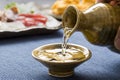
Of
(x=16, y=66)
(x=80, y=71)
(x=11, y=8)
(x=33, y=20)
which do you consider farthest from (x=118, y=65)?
(x=11, y=8)

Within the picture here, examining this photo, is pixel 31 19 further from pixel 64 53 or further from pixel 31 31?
pixel 64 53

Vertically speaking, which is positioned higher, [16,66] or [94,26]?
[94,26]

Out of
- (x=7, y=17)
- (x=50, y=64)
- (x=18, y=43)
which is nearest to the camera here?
(x=50, y=64)

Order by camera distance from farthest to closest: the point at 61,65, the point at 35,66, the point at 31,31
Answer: the point at 31,31 < the point at 35,66 < the point at 61,65

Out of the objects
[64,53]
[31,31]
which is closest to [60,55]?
[64,53]

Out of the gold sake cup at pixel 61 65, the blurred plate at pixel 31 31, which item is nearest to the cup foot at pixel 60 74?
the gold sake cup at pixel 61 65

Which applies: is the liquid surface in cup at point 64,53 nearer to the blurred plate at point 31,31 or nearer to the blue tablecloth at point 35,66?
the blue tablecloth at point 35,66

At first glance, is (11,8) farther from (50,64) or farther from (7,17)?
(50,64)

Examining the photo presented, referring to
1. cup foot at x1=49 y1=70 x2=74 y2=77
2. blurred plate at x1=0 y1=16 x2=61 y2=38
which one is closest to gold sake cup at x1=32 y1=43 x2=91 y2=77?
cup foot at x1=49 y1=70 x2=74 y2=77
